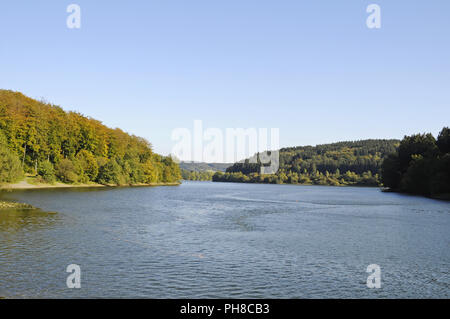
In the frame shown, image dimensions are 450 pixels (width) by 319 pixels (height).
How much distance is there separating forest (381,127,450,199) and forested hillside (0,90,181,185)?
3714 inches

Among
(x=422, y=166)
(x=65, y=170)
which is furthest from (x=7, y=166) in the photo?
(x=422, y=166)

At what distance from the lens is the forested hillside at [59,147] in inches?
3750

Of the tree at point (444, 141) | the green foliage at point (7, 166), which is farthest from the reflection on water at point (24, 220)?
the tree at point (444, 141)

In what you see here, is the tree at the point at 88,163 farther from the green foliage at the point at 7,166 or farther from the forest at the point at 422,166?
the forest at the point at 422,166

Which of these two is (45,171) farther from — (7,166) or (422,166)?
(422,166)

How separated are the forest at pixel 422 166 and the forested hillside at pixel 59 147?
94326 mm

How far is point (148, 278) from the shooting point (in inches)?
733

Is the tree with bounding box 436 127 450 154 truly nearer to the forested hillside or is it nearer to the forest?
the forest

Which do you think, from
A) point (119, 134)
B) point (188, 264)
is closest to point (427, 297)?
point (188, 264)

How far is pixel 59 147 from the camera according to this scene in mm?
111688

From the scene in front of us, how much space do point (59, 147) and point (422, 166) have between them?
104 metres

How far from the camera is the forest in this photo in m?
90.9
